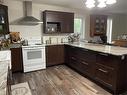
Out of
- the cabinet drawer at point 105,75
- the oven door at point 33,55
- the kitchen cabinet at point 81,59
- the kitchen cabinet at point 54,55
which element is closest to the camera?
the cabinet drawer at point 105,75

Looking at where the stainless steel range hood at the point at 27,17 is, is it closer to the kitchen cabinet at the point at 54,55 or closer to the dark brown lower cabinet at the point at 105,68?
the kitchen cabinet at the point at 54,55

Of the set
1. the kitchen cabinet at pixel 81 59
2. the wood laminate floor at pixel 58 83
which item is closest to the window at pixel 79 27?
the kitchen cabinet at pixel 81 59

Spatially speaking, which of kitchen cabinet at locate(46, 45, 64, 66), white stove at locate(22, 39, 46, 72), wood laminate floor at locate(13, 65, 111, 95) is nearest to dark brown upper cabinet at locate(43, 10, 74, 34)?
kitchen cabinet at locate(46, 45, 64, 66)

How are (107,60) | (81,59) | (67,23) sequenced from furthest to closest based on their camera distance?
(67,23)
(81,59)
(107,60)

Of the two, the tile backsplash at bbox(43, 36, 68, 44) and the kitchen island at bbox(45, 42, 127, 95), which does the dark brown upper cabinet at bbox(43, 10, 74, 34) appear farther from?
the kitchen island at bbox(45, 42, 127, 95)

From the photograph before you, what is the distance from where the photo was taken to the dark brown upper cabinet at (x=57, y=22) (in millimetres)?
4469

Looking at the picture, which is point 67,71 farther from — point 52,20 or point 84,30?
point 84,30

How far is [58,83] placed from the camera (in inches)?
124

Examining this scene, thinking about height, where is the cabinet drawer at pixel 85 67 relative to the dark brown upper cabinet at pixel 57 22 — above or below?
below

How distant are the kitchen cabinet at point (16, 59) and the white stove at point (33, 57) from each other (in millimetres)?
129

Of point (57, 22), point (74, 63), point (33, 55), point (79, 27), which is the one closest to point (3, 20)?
point (33, 55)

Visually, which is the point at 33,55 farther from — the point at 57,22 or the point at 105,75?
the point at 105,75

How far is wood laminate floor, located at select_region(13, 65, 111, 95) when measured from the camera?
106 inches

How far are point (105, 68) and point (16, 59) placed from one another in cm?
278
